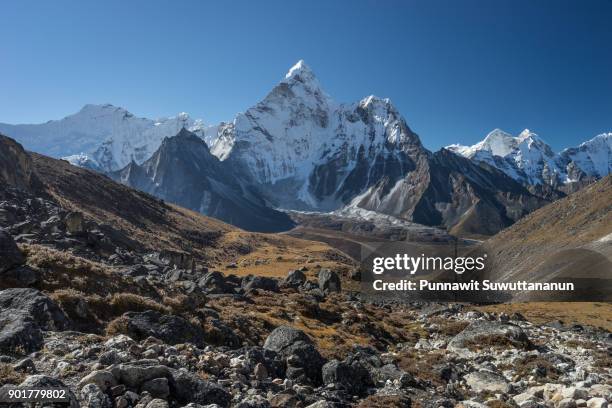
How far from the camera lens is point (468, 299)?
247 feet

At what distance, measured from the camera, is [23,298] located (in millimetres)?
15156

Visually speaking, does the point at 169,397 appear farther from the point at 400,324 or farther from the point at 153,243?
the point at 153,243

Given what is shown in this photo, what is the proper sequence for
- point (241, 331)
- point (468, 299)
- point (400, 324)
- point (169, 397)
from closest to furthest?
point (169, 397), point (241, 331), point (400, 324), point (468, 299)

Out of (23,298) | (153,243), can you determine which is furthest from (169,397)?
(153,243)

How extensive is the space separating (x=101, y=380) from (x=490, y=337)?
24512mm

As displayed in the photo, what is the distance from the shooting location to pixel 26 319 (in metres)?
13.4

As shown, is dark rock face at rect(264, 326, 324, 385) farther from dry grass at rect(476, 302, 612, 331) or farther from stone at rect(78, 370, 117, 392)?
dry grass at rect(476, 302, 612, 331)

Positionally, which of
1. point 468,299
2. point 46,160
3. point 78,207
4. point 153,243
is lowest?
point 468,299

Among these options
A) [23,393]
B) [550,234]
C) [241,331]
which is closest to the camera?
[23,393]

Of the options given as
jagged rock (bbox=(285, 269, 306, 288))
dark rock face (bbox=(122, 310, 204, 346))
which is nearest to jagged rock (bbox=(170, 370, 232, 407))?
dark rock face (bbox=(122, 310, 204, 346))

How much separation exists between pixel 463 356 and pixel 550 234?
12955 cm

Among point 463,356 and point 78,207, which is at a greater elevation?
point 78,207

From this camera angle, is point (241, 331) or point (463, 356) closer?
point (241, 331)

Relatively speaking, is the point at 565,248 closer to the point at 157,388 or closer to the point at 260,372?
the point at 260,372
